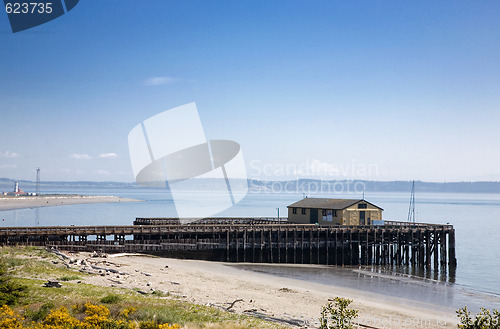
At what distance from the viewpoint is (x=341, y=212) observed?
61.6 metres

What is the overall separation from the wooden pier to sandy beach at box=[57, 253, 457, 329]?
13.6ft

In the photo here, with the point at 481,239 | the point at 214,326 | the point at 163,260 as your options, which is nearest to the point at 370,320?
Result: the point at 214,326

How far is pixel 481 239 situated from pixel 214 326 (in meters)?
98.2

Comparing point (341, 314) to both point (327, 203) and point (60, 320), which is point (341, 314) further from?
point (327, 203)

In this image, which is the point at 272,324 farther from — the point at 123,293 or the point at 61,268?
the point at 61,268

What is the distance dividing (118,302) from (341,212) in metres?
44.1

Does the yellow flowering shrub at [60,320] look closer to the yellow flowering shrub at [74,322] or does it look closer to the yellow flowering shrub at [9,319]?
the yellow flowering shrub at [74,322]

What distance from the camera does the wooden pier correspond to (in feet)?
150

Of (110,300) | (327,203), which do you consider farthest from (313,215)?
(110,300)

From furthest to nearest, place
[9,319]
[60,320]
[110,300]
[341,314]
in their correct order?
1. [110,300]
2. [60,320]
3. [9,319]
4. [341,314]

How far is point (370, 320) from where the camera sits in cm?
2653

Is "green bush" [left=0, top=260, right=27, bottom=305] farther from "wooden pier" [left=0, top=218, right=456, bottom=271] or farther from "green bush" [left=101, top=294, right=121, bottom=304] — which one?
"wooden pier" [left=0, top=218, right=456, bottom=271]

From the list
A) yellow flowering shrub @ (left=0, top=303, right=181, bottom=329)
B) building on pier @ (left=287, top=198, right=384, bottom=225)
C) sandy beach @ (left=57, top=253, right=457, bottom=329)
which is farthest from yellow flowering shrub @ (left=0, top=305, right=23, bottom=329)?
building on pier @ (left=287, top=198, right=384, bottom=225)

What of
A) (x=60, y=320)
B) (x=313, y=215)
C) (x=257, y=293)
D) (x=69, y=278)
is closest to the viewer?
(x=60, y=320)
